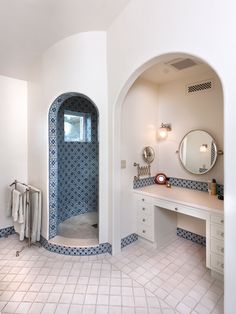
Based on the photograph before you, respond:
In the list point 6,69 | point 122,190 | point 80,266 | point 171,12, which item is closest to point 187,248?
point 122,190

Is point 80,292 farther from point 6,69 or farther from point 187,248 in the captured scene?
point 6,69

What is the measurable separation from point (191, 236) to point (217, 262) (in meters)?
0.83

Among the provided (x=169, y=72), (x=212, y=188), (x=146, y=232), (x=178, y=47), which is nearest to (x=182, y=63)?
(x=169, y=72)

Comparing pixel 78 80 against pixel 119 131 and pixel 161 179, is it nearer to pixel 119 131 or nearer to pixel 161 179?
pixel 119 131

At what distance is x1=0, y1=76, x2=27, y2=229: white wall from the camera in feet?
9.49

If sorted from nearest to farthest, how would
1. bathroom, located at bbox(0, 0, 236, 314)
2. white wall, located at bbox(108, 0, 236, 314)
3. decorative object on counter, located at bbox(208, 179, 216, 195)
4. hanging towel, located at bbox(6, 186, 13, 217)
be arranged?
white wall, located at bbox(108, 0, 236, 314)
bathroom, located at bbox(0, 0, 236, 314)
decorative object on counter, located at bbox(208, 179, 216, 195)
hanging towel, located at bbox(6, 186, 13, 217)

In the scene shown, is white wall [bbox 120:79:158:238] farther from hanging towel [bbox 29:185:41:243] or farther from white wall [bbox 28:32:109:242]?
hanging towel [bbox 29:185:41:243]

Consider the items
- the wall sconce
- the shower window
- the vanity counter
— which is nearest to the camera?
the vanity counter

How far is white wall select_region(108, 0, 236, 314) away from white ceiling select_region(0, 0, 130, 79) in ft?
0.74

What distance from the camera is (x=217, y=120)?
101 inches

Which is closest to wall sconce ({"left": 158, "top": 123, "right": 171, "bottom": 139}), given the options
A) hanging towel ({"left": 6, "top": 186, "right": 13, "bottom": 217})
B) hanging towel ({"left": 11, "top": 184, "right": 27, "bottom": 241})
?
hanging towel ({"left": 11, "top": 184, "right": 27, "bottom": 241})

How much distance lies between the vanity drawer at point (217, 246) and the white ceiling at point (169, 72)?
83.1 inches

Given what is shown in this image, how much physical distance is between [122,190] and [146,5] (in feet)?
6.91

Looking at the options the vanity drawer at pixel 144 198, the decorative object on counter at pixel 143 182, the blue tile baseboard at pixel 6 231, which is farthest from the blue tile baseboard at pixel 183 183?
the blue tile baseboard at pixel 6 231
